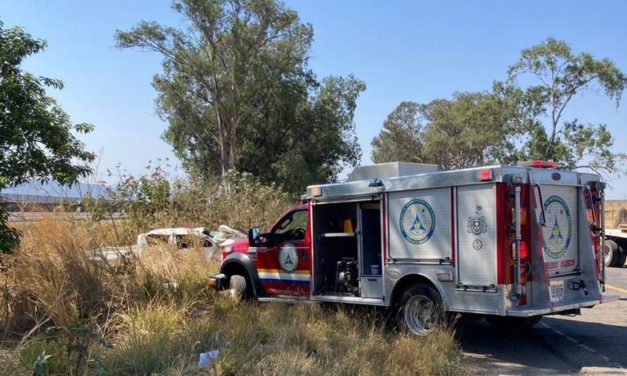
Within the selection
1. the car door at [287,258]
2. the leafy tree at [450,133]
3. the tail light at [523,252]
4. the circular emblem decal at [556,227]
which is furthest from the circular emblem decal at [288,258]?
the leafy tree at [450,133]

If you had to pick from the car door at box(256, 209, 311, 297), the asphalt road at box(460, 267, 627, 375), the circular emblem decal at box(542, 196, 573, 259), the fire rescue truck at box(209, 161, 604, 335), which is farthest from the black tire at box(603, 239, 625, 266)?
the car door at box(256, 209, 311, 297)

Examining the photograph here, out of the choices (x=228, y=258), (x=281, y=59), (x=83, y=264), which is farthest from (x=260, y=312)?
(x=281, y=59)

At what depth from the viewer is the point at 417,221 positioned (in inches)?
317

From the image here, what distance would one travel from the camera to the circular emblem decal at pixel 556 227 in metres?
7.91

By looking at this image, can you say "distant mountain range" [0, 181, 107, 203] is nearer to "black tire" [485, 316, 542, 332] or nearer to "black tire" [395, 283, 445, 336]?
"black tire" [395, 283, 445, 336]

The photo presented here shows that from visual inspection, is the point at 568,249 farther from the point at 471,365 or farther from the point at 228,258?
the point at 228,258

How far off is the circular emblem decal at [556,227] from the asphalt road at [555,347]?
1.29m

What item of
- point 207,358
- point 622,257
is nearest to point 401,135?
point 622,257

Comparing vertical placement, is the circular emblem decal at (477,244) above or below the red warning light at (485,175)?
below

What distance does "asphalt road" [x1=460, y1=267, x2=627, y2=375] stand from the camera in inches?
279

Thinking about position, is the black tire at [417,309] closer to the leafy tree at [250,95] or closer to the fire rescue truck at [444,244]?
the fire rescue truck at [444,244]

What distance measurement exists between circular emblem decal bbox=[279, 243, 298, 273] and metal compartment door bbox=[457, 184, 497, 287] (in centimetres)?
313

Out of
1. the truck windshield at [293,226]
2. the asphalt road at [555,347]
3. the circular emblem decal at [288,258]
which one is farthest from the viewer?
the truck windshield at [293,226]

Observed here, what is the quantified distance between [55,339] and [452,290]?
180 inches
